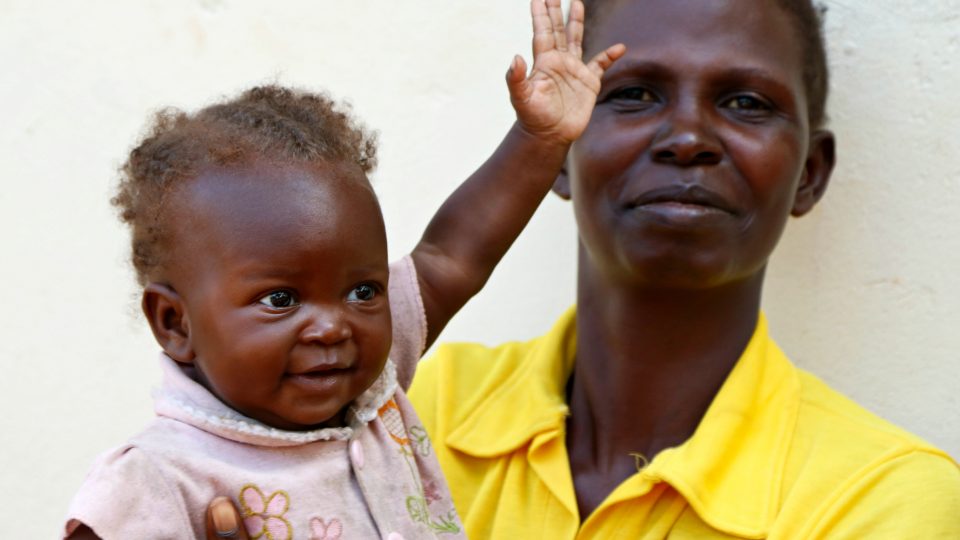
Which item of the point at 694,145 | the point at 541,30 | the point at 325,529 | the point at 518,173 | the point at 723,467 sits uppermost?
the point at 541,30

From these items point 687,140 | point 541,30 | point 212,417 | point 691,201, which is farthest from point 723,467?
point 212,417

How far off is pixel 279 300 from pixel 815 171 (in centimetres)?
124

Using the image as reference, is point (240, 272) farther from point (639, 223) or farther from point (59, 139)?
point (59, 139)

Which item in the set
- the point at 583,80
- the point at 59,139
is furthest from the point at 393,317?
the point at 59,139

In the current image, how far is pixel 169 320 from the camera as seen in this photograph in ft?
5.81

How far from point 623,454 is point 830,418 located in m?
0.37

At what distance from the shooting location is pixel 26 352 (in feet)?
10.3

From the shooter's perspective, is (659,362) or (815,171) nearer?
(659,362)

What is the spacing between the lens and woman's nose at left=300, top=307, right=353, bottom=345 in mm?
1660

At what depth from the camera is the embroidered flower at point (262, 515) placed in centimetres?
167

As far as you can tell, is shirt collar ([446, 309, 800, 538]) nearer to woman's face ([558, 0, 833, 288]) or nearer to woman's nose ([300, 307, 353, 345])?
woman's face ([558, 0, 833, 288])

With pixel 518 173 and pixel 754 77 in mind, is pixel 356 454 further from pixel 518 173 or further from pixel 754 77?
pixel 754 77

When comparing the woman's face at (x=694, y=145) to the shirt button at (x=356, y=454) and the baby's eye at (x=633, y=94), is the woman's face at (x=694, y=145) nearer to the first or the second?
the baby's eye at (x=633, y=94)

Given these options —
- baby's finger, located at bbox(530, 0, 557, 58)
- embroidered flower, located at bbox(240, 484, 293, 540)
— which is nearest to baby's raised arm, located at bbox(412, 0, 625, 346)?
baby's finger, located at bbox(530, 0, 557, 58)
